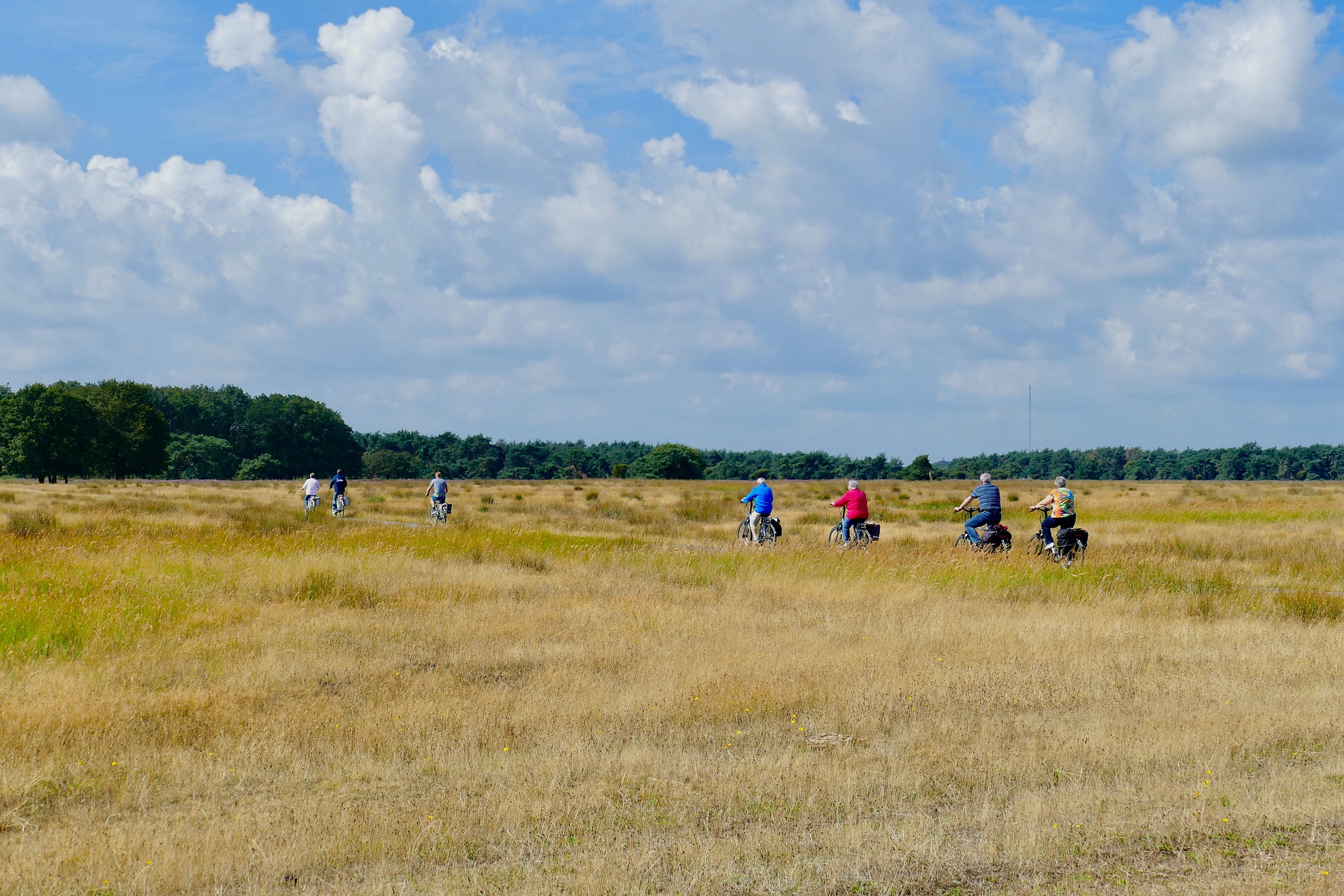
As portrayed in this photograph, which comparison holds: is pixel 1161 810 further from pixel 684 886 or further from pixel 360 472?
pixel 360 472

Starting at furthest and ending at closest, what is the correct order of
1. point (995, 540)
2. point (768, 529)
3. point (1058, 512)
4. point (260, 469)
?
point (260, 469) < point (768, 529) < point (995, 540) < point (1058, 512)

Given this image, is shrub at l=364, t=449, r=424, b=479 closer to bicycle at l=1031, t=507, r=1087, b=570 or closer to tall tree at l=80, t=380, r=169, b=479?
tall tree at l=80, t=380, r=169, b=479

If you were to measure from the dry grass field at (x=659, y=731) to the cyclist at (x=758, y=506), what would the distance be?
6.61 metres

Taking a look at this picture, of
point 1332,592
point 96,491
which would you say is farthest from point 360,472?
point 1332,592

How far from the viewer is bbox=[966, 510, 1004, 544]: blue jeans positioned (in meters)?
20.1

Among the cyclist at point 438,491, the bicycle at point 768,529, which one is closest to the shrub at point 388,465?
the cyclist at point 438,491

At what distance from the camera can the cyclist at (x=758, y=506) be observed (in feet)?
78.6

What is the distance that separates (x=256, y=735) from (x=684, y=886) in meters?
4.08

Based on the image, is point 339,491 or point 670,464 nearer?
point 339,491

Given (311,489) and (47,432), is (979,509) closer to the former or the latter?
(311,489)

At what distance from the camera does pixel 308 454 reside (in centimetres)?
13262

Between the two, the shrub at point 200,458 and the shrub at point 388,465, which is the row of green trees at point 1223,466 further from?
the shrub at point 200,458

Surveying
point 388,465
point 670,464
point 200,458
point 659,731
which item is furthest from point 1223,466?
point 659,731

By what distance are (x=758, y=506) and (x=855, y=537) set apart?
2815 millimetres
